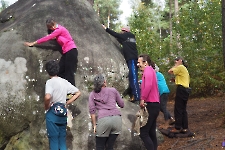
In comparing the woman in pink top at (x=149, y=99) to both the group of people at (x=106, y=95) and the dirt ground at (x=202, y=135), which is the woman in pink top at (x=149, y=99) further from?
the dirt ground at (x=202, y=135)

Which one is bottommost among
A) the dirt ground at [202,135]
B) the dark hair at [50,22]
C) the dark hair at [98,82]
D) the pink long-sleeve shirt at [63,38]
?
the dirt ground at [202,135]

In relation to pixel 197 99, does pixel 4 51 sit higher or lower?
higher

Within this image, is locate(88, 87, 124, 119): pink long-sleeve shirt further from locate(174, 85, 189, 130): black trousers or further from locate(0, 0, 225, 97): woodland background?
locate(0, 0, 225, 97): woodland background

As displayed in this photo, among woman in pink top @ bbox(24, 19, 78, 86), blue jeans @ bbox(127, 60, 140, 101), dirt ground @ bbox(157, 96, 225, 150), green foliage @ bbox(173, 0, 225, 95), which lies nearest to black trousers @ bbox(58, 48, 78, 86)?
woman in pink top @ bbox(24, 19, 78, 86)

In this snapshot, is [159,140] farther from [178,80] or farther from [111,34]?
[111,34]

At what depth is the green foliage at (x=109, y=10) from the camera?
47.5 metres

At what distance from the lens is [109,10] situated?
48094 mm

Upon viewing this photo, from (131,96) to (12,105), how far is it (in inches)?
114

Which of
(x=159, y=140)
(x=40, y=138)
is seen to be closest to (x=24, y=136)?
(x=40, y=138)

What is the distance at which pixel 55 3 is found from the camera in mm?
8703

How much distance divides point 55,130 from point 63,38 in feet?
8.50

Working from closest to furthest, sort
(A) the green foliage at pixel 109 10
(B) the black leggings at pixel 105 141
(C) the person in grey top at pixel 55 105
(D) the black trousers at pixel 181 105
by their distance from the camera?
(C) the person in grey top at pixel 55 105, (B) the black leggings at pixel 105 141, (D) the black trousers at pixel 181 105, (A) the green foliage at pixel 109 10

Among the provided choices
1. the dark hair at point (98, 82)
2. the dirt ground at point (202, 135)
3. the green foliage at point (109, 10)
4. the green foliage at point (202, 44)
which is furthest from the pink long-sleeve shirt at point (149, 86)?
the green foliage at point (109, 10)

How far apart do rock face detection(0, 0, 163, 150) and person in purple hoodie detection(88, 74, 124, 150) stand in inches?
56.1
